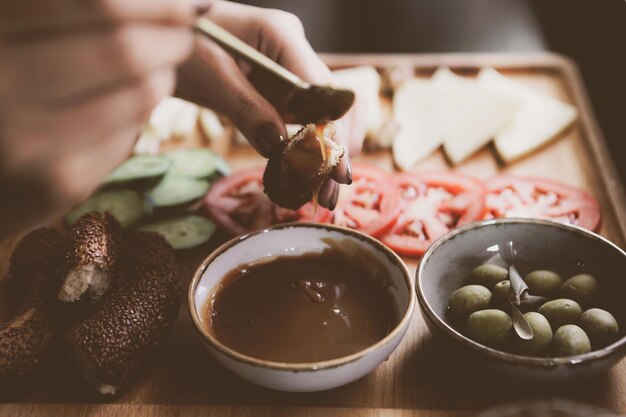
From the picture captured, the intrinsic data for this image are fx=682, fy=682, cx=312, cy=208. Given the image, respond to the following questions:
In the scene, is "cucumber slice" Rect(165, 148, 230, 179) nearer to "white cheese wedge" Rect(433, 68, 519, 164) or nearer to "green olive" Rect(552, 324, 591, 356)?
"white cheese wedge" Rect(433, 68, 519, 164)

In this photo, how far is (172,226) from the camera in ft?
7.26

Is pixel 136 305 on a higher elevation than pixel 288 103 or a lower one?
lower

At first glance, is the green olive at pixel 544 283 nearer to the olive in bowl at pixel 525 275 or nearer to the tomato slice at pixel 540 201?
the olive in bowl at pixel 525 275

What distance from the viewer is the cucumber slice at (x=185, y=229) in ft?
7.01

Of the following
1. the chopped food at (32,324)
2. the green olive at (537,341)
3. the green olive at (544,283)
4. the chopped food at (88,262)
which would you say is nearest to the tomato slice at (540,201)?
the green olive at (544,283)

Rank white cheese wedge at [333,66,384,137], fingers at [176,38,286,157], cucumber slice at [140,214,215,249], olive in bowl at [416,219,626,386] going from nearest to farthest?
olive in bowl at [416,219,626,386] → fingers at [176,38,286,157] → cucumber slice at [140,214,215,249] → white cheese wedge at [333,66,384,137]

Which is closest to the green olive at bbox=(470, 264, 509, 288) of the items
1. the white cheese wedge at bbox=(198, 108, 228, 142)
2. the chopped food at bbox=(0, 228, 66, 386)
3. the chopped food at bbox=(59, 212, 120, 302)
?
the chopped food at bbox=(59, 212, 120, 302)

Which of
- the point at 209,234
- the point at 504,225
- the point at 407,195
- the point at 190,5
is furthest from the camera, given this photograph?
the point at 407,195

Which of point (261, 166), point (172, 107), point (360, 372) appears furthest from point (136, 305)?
point (172, 107)

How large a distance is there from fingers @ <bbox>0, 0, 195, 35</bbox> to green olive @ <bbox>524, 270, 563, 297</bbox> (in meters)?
1.16

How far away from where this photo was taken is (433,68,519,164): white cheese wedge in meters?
2.59

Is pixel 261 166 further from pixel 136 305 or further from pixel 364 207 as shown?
pixel 136 305

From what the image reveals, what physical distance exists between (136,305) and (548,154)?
5.51ft

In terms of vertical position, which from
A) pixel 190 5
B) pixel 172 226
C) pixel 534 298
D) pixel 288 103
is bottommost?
pixel 172 226
